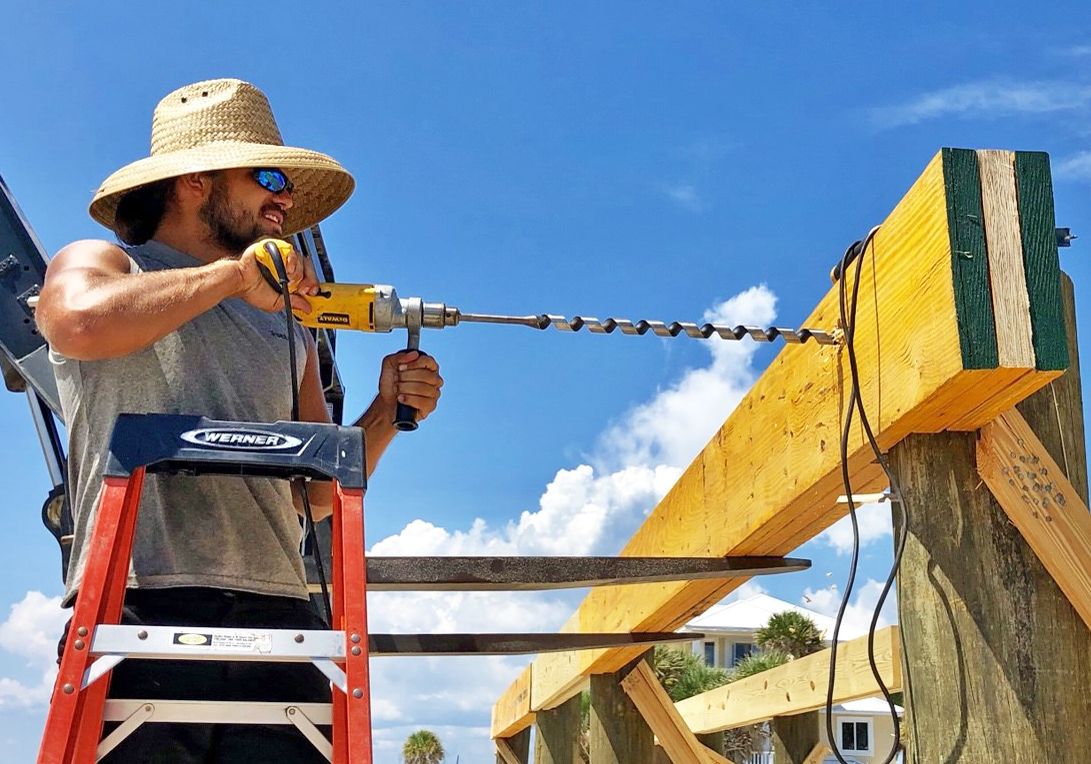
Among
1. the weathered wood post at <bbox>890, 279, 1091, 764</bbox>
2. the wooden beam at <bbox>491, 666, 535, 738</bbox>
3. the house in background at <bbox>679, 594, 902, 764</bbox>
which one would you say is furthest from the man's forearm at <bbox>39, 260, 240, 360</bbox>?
the house in background at <bbox>679, 594, 902, 764</bbox>

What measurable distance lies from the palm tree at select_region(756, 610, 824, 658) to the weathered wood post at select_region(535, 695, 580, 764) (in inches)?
700

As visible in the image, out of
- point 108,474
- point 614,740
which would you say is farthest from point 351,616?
point 614,740

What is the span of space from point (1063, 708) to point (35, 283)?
10.6 feet

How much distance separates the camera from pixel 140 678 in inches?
73.1

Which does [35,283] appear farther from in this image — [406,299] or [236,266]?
[236,266]

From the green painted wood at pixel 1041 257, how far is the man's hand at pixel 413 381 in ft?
3.95

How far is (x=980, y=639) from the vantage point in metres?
1.97

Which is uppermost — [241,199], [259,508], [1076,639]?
[241,199]

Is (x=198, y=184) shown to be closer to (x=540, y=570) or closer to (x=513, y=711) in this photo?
(x=540, y=570)

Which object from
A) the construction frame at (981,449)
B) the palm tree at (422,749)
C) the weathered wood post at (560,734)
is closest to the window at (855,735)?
the palm tree at (422,749)

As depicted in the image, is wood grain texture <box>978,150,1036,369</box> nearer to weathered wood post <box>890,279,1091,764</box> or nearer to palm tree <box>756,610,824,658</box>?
weathered wood post <box>890,279,1091,764</box>

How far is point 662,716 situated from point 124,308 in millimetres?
3917

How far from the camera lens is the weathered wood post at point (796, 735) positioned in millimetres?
6277

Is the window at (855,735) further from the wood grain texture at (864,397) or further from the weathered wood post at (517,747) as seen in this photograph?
the wood grain texture at (864,397)
